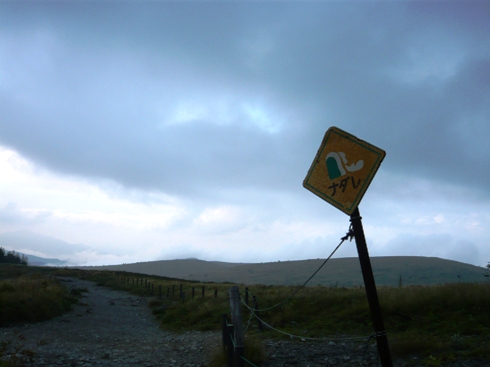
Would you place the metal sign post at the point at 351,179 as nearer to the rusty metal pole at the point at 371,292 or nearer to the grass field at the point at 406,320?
the rusty metal pole at the point at 371,292

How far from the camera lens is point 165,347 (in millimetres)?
9430

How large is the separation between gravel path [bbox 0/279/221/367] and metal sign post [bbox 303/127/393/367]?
5686mm

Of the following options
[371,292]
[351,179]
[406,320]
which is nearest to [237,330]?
[371,292]

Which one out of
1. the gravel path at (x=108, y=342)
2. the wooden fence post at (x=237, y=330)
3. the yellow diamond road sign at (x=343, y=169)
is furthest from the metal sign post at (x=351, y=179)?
the gravel path at (x=108, y=342)

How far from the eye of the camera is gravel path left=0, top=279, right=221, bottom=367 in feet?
26.3

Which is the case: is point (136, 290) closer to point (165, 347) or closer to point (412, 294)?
point (165, 347)

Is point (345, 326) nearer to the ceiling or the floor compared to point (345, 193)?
nearer to the floor

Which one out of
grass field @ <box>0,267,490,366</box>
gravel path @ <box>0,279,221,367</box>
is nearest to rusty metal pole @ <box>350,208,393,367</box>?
grass field @ <box>0,267,490,366</box>

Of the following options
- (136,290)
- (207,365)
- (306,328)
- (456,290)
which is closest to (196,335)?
(306,328)

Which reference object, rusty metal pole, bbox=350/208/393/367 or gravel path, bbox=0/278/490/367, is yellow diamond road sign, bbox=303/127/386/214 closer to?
rusty metal pole, bbox=350/208/393/367

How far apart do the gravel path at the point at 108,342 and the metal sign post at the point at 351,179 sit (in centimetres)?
569

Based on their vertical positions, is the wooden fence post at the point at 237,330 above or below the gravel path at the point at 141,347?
above

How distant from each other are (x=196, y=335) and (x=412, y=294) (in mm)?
6650

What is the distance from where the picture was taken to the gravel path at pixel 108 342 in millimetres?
8016
